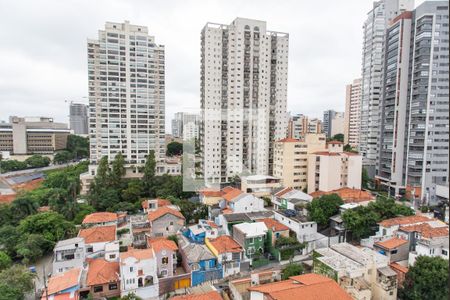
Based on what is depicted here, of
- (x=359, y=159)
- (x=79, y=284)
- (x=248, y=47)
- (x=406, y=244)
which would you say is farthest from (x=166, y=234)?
(x=248, y=47)

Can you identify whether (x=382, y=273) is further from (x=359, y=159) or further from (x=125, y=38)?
(x=125, y=38)

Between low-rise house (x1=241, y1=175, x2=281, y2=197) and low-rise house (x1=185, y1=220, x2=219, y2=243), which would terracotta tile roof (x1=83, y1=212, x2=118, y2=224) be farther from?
low-rise house (x1=241, y1=175, x2=281, y2=197)

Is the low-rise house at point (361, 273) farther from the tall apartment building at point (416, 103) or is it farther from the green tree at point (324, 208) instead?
the tall apartment building at point (416, 103)

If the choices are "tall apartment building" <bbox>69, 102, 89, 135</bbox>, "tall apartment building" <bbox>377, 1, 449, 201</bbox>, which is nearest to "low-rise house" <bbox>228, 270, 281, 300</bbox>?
"tall apartment building" <bbox>377, 1, 449, 201</bbox>

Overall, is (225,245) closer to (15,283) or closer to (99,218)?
(15,283)

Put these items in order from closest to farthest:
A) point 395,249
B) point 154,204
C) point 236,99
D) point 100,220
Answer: point 395,249 < point 100,220 < point 154,204 < point 236,99

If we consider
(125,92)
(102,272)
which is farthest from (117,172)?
(102,272)

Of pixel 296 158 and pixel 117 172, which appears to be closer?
pixel 296 158
